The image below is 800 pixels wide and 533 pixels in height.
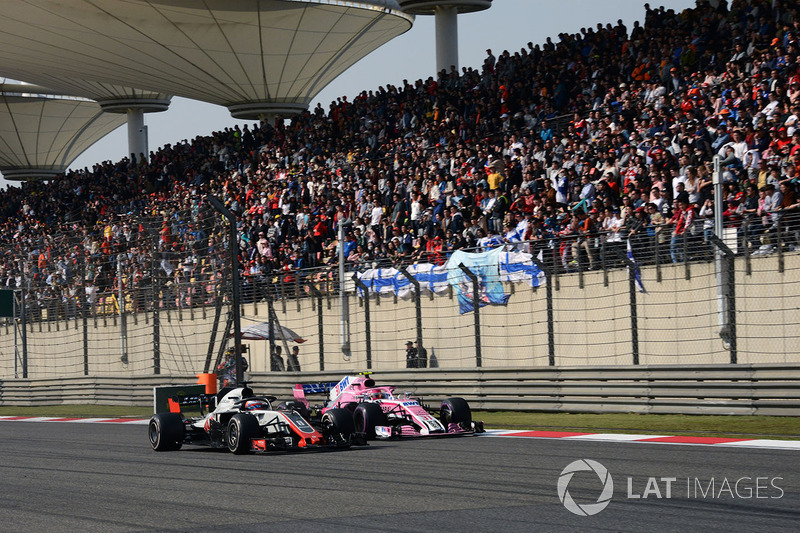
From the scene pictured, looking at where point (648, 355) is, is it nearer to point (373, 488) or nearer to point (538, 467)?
point (538, 467)

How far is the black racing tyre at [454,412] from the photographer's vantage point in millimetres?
13406

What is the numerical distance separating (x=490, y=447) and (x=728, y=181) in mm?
6315

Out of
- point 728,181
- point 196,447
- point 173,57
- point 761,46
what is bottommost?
point 196,447

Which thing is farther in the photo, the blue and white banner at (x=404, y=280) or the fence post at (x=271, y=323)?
the fence post at (x=271, y=323)

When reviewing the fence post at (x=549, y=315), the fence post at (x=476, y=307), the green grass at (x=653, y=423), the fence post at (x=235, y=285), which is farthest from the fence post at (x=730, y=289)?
the fence post at (x=235, y=285)

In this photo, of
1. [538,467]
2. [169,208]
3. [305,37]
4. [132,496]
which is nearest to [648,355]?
[538,467]

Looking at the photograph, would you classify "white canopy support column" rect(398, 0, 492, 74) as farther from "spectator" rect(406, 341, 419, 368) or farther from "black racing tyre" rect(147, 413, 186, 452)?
"black racing tyre" rect(147, 413, 186, 452)

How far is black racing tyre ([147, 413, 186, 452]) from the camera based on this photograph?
12.7 meters

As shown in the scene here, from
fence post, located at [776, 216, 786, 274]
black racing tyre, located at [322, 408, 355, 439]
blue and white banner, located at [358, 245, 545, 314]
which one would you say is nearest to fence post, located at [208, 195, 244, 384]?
blue and white banner, located at [358, 245, 545, 314]

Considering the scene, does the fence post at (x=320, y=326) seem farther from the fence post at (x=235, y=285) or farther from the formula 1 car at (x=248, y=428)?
the formula 1 car at (x=248, y=428)

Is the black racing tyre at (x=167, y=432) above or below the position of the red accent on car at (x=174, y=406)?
below

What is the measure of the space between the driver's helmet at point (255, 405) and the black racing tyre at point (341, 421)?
649 mm

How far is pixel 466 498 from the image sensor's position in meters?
8.28

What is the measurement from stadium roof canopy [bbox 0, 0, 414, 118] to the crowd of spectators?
6.60 m
